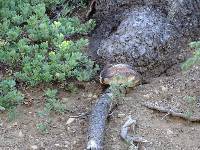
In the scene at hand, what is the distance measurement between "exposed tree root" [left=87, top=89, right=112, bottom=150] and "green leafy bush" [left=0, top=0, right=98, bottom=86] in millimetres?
419

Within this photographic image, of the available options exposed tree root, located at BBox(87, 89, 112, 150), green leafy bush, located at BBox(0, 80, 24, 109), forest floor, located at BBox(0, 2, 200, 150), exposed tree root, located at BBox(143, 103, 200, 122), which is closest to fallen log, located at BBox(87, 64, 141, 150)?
exposed tree root, located at BBox(87, 89, 112, 150)

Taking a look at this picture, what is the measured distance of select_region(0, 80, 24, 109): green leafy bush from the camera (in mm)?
5297

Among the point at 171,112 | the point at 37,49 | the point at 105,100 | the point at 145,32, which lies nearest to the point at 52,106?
the point at 105,100

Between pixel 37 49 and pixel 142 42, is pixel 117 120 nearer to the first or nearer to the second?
pixel 142 42

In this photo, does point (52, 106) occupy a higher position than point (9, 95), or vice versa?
point (9, 95)

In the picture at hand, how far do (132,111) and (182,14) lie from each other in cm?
184

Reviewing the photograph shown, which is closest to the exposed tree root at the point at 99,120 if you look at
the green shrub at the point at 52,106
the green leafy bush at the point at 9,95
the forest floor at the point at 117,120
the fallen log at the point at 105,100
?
the fallen log at the point at 105,100

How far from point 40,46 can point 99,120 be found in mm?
1454

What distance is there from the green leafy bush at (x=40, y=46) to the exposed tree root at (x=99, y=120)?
1.38 feet

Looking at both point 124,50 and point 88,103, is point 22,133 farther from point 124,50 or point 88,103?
point 124,50

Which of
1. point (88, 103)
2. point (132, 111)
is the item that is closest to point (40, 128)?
point (88, 103)

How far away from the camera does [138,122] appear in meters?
5.28

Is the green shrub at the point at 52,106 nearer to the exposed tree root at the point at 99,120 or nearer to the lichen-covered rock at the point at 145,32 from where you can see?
the exposed tree root at the point at 99,120

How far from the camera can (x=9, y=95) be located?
529cm
